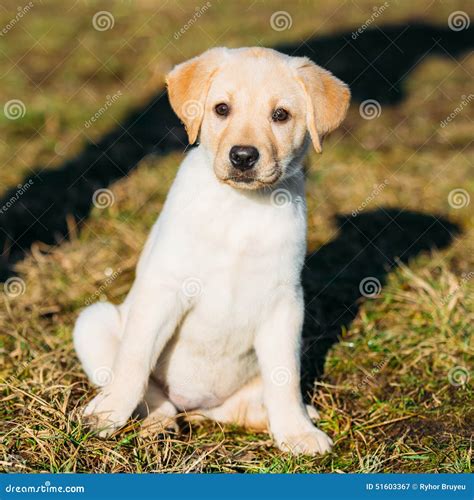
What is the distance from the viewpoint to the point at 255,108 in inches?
178

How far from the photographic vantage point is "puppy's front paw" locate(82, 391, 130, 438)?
456 cm

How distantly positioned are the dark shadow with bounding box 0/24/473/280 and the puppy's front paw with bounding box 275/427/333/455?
3131 mm

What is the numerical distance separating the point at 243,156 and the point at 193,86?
603 millimetres

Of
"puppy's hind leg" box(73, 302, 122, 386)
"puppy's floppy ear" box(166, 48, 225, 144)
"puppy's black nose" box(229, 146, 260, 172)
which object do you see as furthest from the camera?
"puppy's hind leg" box(73, 302, 122, 386)

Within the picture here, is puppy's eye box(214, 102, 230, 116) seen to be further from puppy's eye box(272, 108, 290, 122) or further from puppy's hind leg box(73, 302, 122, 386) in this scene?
puppy's hind leg box(73, 302, 122, 386)

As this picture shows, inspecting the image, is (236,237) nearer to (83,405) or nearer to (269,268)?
(269,268)

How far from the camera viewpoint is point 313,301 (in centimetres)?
650

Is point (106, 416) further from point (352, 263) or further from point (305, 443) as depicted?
point (352, 263)

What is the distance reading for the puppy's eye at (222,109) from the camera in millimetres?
4570

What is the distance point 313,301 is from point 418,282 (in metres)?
0.82

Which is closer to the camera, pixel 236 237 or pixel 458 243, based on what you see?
pixel 236 237

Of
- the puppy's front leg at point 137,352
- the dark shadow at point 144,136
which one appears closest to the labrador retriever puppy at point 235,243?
the puppy's front leg at point 137,352

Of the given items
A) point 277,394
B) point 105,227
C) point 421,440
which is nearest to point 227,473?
point 277,394

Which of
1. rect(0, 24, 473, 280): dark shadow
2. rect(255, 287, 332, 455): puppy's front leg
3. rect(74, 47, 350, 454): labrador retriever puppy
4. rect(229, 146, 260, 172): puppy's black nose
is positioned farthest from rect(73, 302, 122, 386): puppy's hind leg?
rect(0, 24, 473, 280): dark shadow
